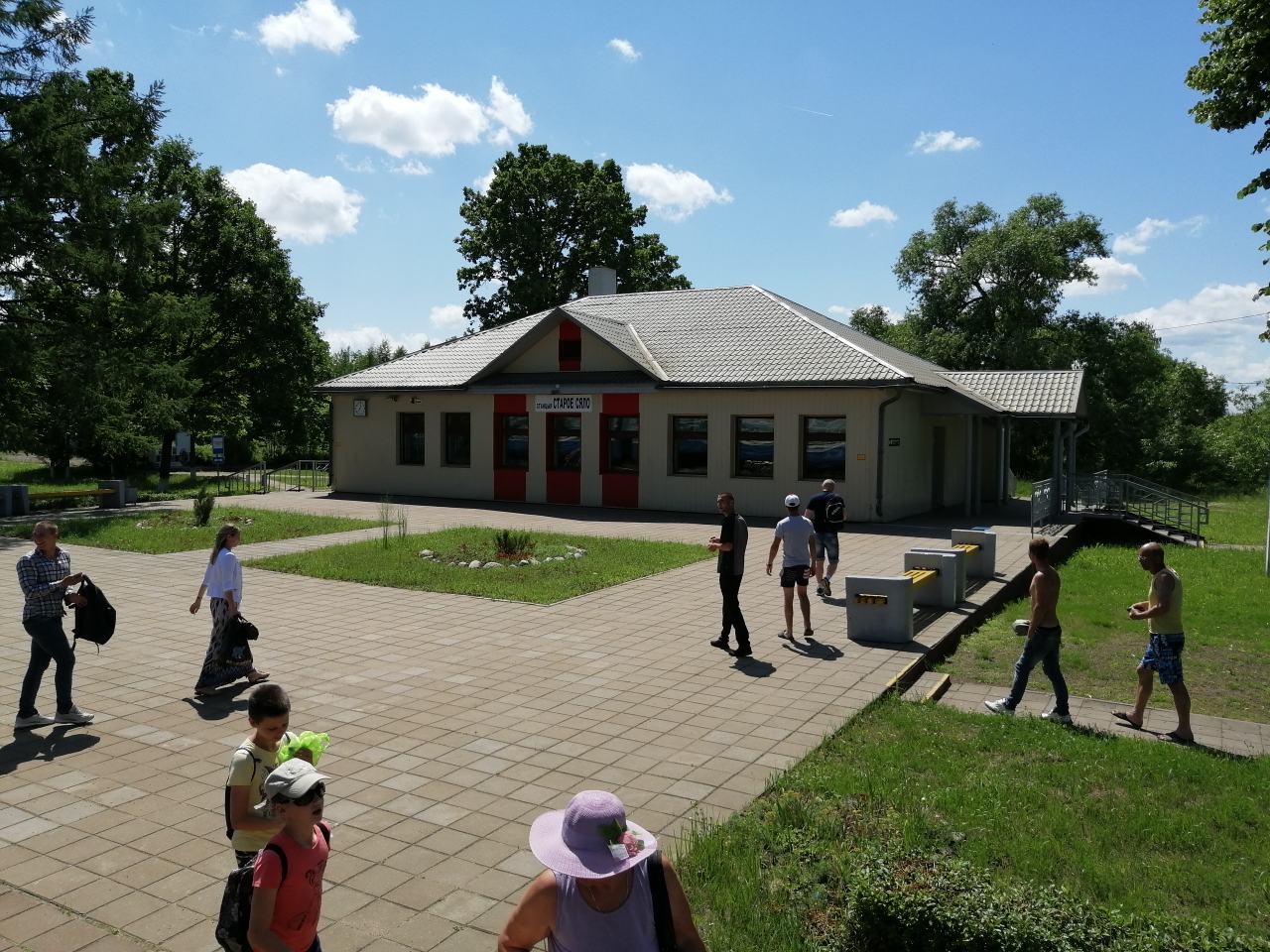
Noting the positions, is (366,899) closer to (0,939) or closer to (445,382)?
(0,939)

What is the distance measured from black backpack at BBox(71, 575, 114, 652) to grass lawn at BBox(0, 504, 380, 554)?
10.6 meters

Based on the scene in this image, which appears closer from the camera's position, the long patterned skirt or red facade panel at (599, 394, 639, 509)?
the long patterned skirt

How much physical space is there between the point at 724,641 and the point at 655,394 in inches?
567

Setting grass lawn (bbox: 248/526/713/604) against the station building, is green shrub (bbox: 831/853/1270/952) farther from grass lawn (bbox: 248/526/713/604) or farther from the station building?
the station building

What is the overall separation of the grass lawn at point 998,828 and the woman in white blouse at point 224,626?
4.63m

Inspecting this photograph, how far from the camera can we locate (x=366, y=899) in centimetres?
493

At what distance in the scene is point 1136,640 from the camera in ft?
40.8

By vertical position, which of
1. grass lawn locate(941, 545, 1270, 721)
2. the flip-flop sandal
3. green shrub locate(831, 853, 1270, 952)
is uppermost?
green shrub locate(831, 853, 1270, 952)

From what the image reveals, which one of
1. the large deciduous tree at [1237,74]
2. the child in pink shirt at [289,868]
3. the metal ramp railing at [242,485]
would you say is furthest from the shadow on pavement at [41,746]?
the metal ramp railing at [242,485]

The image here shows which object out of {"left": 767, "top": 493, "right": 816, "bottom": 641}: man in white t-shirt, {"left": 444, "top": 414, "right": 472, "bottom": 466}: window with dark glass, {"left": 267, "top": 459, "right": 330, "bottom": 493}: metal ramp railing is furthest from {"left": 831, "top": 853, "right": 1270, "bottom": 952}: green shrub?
{"left": 267, "top": 459, "right": 330, "bottom": 493}: metal ramp railing

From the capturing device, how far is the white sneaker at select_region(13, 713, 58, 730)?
759 centimetres

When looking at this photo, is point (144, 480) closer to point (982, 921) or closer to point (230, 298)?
point (230, 298)

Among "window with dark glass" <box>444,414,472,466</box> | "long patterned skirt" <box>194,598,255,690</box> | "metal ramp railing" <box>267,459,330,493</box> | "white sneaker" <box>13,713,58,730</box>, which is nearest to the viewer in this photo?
"white sneaker" <box>13,713,58,730</box>

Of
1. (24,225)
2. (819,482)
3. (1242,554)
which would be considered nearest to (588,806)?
(819,482)
